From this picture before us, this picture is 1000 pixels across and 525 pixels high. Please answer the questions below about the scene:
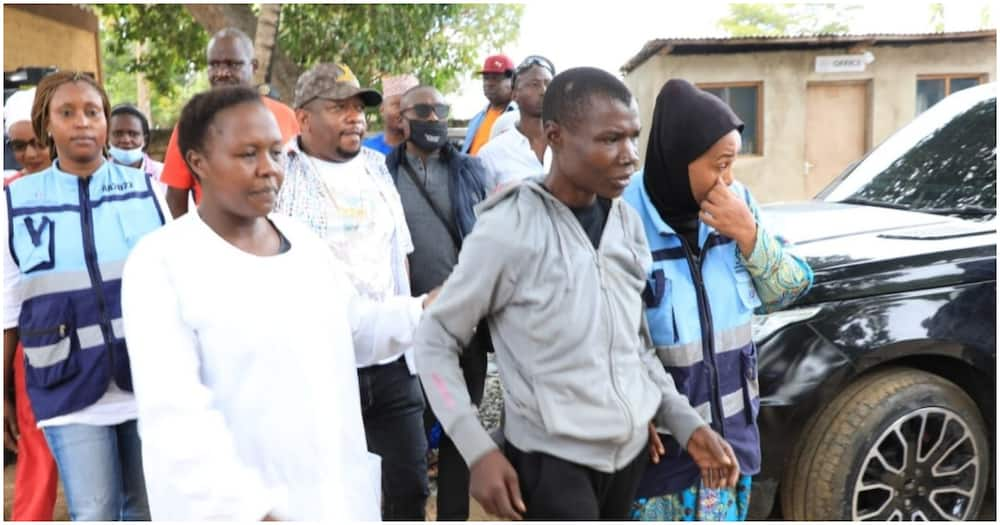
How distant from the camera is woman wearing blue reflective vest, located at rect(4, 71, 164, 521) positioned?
2602 mm

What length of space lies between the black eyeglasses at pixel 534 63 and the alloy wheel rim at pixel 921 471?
252 cm

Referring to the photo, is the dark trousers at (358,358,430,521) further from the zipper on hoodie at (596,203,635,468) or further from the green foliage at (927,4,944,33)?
the green foliage at (927,4,944,33)

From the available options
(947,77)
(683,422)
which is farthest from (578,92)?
(947,77)

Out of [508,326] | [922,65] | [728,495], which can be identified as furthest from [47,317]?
[922,65]

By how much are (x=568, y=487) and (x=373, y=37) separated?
9.52 metres

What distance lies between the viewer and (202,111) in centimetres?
207

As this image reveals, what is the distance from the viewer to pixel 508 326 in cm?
204

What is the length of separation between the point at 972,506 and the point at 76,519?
312cm

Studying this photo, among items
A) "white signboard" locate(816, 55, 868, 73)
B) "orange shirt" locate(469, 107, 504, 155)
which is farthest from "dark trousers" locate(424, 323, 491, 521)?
"white signboard" locate(816, 55, 868, 73)

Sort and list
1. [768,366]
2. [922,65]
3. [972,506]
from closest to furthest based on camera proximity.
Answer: [768,366] < [972,506] < [922,65]

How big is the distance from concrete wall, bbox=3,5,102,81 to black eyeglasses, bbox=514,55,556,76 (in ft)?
28.9

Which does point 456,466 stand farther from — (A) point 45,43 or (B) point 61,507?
(A) point 45,43

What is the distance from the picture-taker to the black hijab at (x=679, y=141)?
7.50 ft

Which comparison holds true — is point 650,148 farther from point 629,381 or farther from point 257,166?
point 257,166
